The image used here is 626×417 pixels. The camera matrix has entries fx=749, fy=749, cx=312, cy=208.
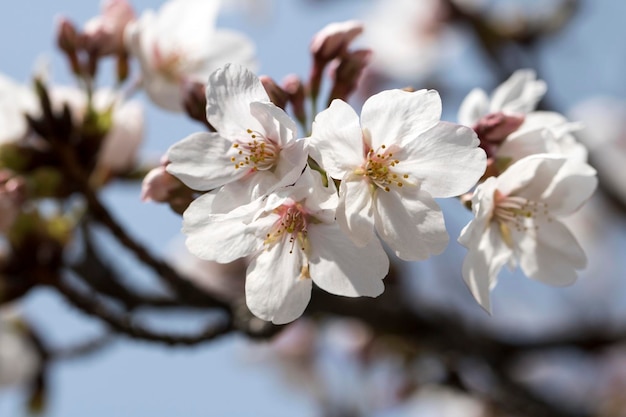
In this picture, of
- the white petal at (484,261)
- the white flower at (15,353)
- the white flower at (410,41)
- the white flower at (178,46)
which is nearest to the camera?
the white petal at (484,261)

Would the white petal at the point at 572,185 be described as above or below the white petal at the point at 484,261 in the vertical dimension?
above

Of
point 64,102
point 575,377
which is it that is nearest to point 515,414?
point 64,102

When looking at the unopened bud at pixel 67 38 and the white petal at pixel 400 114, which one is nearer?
the white petal at pixel 400 114

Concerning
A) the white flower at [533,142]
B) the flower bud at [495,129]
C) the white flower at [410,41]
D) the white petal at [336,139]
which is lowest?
the white flower at [410,41]

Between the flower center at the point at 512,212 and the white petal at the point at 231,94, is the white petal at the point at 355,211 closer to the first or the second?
the white petal at the point at 231,94

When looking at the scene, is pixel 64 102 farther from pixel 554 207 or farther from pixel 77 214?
pixel 554 207

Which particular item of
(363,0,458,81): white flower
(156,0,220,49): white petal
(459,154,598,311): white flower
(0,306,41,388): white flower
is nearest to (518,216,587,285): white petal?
(459,154,598,311): white flower

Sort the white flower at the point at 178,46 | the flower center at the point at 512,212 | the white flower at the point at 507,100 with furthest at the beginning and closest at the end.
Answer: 1. the white flower at the point at 178,46
2. the white flower at the point at 507,100
3. the flower center at the point at 512,212

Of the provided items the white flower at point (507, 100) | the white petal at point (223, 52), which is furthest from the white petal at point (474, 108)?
the white petal at point (223, 52)

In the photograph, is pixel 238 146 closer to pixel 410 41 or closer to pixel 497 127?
pixel 497 127
